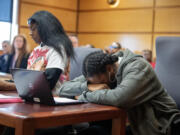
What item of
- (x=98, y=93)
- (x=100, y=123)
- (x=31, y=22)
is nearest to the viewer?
(x=98, y=93)

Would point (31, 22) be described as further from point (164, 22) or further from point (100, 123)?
point (164, 22)

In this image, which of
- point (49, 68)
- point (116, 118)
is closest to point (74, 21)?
point (49, 68)

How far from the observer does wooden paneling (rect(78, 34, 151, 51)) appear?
716 centimetres

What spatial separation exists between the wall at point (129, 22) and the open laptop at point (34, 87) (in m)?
5.72

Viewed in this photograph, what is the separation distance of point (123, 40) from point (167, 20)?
1.11 m

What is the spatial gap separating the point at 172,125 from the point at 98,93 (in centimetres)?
43

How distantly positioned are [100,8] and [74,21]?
79 cm

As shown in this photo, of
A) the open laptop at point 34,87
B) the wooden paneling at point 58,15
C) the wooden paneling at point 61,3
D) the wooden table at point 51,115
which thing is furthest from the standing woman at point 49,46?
the wooden paneling at point 61,3

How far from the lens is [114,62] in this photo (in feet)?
5.65

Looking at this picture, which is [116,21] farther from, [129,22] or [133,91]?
[133,91]

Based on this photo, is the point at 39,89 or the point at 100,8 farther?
the point at 100,8

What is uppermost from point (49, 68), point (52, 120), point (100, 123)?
point (49, 68)

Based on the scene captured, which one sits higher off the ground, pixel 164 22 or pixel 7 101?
pixel 164 22

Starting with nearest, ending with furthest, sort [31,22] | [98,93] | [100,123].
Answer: [98,93] < [100,123] < [31,22]
